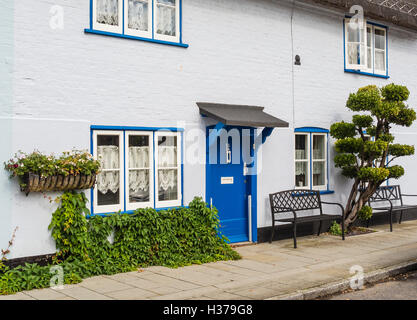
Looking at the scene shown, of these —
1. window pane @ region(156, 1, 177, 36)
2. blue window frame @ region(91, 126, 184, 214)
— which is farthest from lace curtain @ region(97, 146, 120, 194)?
window pane @ region(156, 1, 177, 36)

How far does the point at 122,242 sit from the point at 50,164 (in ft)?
6.04

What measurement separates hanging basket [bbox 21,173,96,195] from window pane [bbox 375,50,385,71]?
355 inches

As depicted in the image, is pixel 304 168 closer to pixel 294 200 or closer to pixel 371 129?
pixel 294 200

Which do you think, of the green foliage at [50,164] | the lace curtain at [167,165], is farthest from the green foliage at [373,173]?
the green foliage at [50,164]

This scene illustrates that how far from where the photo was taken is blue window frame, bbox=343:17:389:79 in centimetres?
1279

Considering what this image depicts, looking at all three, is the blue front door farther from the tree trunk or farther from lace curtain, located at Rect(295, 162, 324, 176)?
the tree trunk

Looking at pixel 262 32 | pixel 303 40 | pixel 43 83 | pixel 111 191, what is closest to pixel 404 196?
pixel 303 40

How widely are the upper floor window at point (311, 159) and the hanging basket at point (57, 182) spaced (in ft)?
17.7

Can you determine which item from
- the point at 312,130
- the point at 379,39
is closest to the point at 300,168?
the point at 312,130

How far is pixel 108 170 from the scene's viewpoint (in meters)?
8.59

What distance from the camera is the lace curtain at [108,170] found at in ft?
28.0

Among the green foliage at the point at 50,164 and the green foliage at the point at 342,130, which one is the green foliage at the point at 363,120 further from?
the green foliage at the point at 50,164

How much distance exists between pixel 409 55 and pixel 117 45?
31.5 feet
